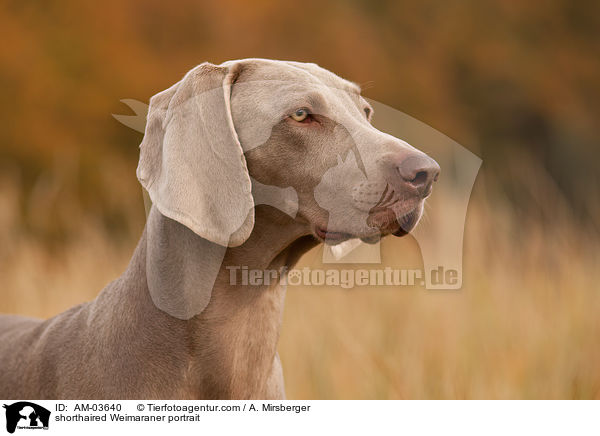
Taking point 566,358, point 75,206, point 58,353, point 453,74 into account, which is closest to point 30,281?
point 75,206

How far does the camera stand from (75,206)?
5.87 metres

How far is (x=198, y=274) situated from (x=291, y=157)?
1.46 feet

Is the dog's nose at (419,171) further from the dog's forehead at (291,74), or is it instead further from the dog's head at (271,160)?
the dog's forehead at (291,74)

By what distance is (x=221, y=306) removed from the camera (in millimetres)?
2021

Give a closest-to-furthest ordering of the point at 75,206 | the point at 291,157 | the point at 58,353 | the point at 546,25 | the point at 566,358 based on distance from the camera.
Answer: the point at 291,157, the point at 58,353, the point at 566,358, the point at 75,206, the point at 546,25

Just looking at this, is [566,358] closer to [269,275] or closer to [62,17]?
[269,275]

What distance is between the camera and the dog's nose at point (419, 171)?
1778mm

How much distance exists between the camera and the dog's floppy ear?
6.13ft

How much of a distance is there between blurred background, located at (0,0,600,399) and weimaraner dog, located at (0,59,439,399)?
1644 millimetres

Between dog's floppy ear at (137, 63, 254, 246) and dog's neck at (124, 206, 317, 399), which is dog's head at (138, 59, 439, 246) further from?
dog's neck at (124, 206, 317, 399)

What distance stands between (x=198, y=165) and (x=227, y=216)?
0.17 metres

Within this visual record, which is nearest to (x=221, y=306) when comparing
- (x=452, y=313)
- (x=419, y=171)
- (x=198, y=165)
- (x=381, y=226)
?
(x=198, y=165)
